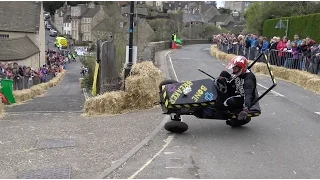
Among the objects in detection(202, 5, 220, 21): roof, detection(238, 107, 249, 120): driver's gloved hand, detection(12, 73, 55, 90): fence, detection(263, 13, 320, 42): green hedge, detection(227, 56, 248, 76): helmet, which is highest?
detection(202, 5, 220, 21): roof

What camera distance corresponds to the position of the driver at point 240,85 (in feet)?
30.8

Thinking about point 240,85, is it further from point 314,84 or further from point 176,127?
point 314,84

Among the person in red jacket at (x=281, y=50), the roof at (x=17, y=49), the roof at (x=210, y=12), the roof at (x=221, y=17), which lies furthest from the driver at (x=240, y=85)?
the roof at (x=210, y=12)

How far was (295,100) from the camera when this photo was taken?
1437 cm

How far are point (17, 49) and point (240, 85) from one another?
37659 mm

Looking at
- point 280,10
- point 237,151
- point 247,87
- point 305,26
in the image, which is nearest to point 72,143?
point 237,151

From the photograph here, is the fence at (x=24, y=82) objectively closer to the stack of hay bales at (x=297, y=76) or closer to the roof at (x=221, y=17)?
the stack of hay bales at (x=297, y=76)

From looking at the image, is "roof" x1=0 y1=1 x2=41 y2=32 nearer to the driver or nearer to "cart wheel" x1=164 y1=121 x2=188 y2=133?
"cart wheel" x1=164 y1=121 x2=188 y2=133

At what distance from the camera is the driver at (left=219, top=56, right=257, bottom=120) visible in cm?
938

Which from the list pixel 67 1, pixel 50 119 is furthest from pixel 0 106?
pixel 67 1

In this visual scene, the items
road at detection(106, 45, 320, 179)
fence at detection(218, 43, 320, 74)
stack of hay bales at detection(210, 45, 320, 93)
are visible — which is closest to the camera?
road at detection(106, 45, 320, 179)

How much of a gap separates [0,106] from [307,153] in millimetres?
10333

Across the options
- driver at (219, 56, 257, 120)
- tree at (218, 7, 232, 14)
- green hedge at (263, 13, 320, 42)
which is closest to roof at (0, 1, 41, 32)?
green hedge at (263, 13, 320, 42)

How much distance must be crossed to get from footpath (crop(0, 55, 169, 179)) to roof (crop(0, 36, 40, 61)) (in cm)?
2757
